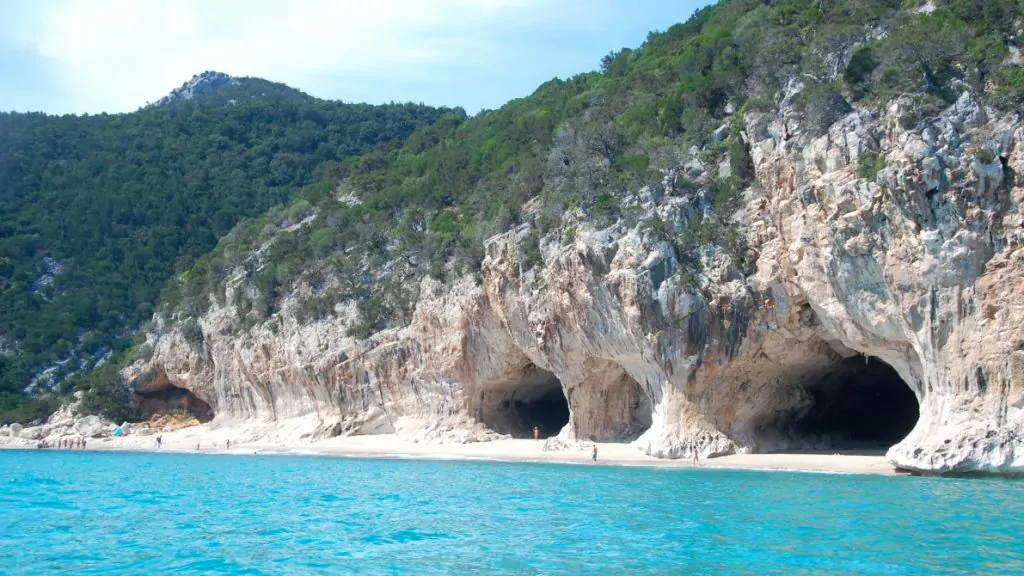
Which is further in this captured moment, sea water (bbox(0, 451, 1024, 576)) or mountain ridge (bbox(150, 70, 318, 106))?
mountain ridge (bbox(150, 70, 318, 106))

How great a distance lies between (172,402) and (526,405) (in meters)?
24.2

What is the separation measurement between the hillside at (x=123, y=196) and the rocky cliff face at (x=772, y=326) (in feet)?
92.9

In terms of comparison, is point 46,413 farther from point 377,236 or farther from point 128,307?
point 377,236

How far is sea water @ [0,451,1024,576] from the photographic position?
11.8 meters

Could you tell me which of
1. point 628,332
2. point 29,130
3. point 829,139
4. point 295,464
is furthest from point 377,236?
point 29,130

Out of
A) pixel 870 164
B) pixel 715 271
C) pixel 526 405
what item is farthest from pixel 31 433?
pixel 870 164

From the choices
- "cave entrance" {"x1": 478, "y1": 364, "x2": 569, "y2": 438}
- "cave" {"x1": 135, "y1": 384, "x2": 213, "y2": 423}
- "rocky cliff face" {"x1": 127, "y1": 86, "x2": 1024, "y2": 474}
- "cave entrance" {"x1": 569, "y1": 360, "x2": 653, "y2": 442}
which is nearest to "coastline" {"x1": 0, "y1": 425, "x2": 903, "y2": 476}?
"rocky cliff face" {"x1": 127, "y1": 86, "x2": 1024, "y2": 474}

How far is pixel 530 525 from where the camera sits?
15.0 m

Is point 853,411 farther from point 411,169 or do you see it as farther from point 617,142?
point 411,169

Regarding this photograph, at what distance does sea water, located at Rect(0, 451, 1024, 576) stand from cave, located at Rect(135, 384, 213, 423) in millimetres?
28508

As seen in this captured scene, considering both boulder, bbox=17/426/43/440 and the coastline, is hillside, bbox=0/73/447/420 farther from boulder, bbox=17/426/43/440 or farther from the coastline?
the coastline

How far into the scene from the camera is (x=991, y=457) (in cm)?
1816

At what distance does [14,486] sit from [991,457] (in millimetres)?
24033

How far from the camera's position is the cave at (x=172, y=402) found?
51688mm
